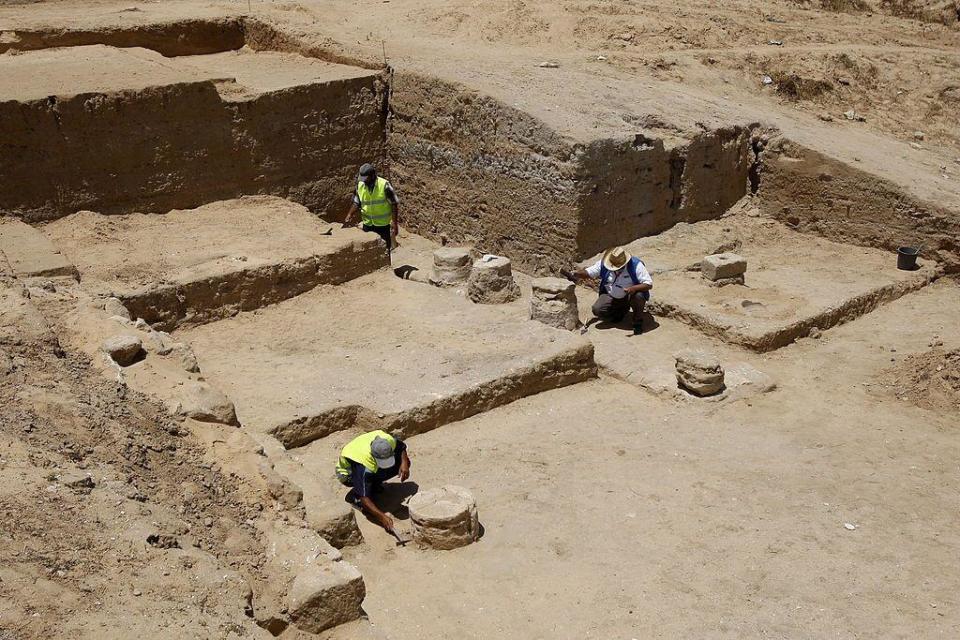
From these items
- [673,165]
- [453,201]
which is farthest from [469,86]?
[673,165]

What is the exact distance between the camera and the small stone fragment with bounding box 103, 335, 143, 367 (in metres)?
6.82

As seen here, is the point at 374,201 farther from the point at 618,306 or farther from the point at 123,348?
the point at 123,348

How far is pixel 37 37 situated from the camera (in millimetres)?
13164

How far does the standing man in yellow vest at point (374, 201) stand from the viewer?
11077mm

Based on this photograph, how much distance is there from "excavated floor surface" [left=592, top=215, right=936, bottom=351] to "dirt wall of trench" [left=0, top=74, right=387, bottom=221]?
4109mm

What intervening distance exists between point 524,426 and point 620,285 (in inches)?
94.2

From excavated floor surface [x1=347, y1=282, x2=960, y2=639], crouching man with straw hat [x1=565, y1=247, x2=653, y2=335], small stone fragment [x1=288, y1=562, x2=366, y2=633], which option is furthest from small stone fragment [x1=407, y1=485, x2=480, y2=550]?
crouching man with straw hat [x1=565, y1=247, x2=653, y2=335]

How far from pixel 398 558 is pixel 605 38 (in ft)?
35.9

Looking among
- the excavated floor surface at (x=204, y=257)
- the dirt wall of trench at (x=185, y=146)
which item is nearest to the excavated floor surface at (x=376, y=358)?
the excavated floor surface at (x=204, y=257)

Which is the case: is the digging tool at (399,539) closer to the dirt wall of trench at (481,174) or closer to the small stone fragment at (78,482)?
the small stone fragment at (78,482)

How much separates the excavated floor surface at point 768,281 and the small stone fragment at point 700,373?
112cm

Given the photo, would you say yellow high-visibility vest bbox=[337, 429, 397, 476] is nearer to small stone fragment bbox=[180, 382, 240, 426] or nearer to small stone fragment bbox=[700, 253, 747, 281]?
small stone fragment bbox=[180, 382, 240, 426]

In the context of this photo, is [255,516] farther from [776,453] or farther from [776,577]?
[776,453]

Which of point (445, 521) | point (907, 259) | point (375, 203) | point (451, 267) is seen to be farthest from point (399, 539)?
point (907, 259)
